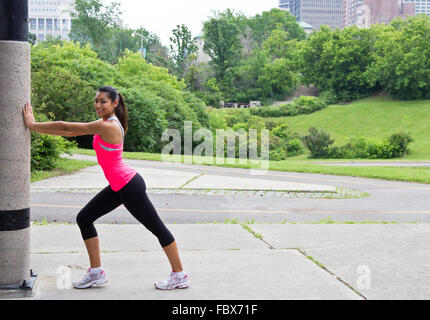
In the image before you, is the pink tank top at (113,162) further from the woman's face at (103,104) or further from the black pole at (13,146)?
the black pole at (13,146)

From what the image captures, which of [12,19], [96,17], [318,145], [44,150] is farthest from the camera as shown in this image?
[96,17]

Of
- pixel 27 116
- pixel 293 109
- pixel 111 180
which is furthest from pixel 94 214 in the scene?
pixel 293 109

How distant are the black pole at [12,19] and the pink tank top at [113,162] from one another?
0.97 metres

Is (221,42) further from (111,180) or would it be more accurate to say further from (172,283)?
(172,283)

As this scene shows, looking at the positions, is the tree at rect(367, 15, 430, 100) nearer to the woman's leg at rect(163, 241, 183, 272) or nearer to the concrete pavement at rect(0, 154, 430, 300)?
the concrete pavement at rect(0, 154, 430, 300)

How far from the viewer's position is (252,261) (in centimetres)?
545

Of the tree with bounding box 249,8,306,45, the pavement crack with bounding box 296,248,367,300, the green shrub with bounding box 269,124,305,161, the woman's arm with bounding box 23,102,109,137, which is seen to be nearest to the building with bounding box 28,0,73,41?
the tree with bounding box 249,8,306,45

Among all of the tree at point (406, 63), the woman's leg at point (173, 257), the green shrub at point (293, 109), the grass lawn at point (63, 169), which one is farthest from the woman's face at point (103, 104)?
the tree at point (406, 63)

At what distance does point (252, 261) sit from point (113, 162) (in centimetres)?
197

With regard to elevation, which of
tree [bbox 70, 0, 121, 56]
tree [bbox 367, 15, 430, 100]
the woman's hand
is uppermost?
tree [bbox 70, 0, 121, 56]

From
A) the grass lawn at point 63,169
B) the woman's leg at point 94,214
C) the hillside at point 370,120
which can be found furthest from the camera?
the hillside at point 370,120

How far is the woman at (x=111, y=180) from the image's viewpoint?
13.8 feet

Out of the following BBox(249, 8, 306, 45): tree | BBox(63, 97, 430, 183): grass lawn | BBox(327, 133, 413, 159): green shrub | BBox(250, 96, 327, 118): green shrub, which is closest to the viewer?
BBox(327, 133, 413, 159): green shrub

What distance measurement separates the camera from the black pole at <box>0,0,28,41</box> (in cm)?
406
